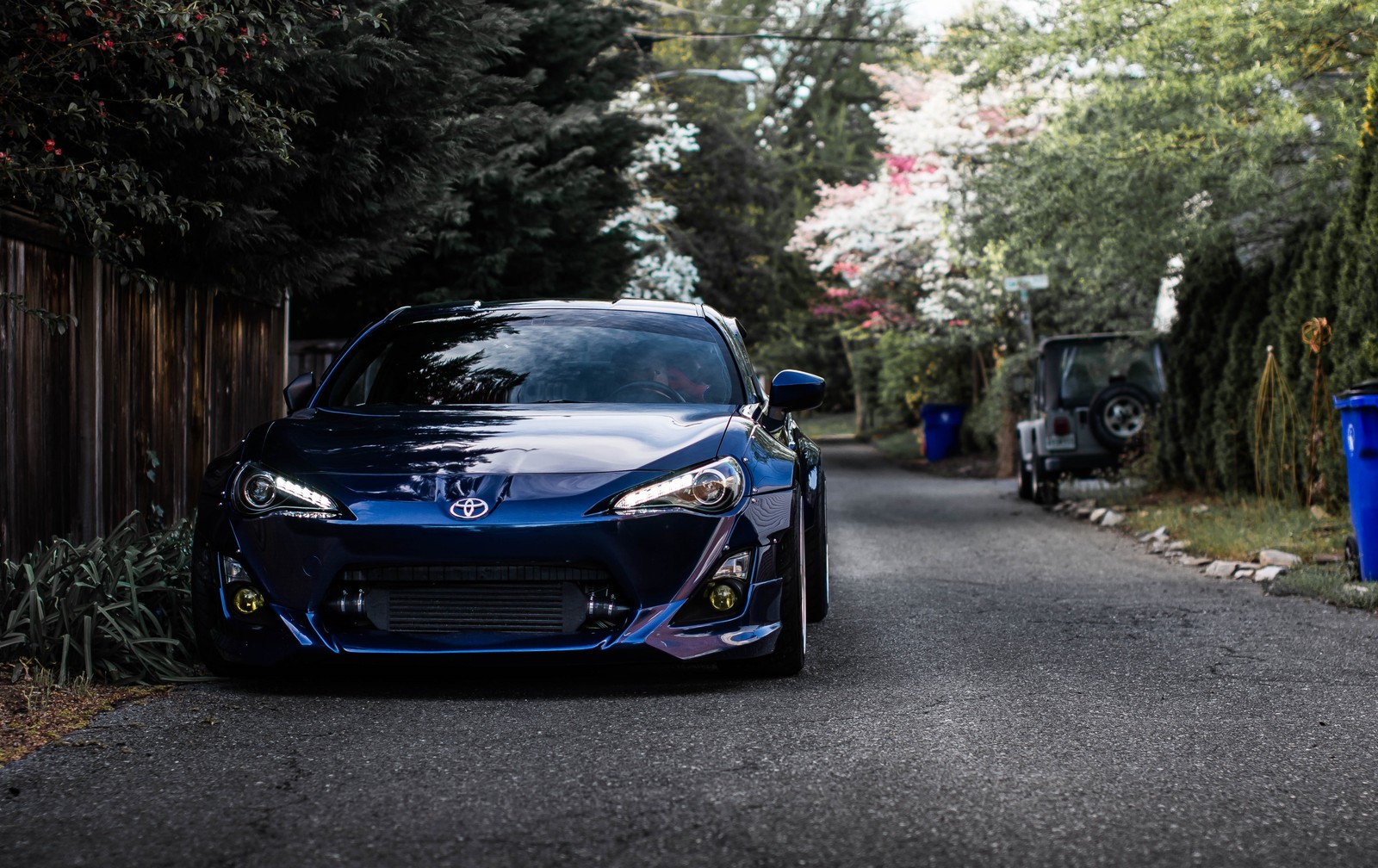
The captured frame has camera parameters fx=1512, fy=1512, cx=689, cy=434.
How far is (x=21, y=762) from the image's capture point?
4.08 metres

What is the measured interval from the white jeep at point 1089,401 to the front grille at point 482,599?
39.7 ft

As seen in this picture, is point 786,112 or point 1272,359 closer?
point 1272,359

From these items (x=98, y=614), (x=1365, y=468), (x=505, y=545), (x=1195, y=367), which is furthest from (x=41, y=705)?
(x=1195, y=367)

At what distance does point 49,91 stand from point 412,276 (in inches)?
329

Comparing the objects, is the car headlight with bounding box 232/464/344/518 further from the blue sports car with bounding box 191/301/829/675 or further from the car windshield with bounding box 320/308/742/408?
the car windshield with bounding box 320/308/742/408

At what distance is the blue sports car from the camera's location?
4.81 metres

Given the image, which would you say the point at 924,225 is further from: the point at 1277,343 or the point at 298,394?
the point at 298,394

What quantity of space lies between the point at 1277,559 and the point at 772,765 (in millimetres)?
6515

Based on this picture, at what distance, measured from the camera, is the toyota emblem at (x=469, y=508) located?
15.7ft

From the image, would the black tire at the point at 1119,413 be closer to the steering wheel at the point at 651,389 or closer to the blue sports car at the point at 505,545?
the steering wheel at the point at 651,389

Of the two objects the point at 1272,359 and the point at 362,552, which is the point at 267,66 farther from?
the point at 1272,359

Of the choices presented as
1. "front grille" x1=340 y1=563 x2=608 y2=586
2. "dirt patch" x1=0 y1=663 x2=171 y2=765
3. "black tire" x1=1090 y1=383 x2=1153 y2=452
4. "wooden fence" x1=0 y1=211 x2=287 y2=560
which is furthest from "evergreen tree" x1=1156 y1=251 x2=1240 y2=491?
"dirt patch" x1=0 y1=663 x2=171 y2=765

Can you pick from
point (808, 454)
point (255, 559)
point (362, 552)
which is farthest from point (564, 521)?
point (808, 454)

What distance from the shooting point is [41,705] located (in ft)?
15.4
